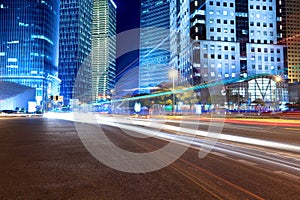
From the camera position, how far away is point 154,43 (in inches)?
6929

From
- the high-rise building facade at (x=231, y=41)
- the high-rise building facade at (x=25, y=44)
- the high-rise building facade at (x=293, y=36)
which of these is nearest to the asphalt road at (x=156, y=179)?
the high-rise building facade at (x=231, y=41)

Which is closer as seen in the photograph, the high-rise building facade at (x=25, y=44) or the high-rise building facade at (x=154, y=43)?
the high-rise building facade at (x=25, y=44)

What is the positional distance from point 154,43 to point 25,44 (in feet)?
249

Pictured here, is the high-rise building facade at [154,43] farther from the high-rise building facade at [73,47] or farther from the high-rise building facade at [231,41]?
the high-rise building facade at [231,41]

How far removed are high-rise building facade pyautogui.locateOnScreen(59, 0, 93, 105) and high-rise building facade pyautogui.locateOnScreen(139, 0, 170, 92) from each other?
36.0 metres

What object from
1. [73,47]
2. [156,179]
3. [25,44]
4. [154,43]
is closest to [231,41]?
[154,43]

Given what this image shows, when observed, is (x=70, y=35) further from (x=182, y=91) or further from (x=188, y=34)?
(x=182, y=91)

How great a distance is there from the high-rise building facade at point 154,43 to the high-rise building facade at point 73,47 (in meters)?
36.0

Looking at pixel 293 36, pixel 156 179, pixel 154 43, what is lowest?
pixel 156 179

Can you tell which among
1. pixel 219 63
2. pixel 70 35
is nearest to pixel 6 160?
pixel 219 63

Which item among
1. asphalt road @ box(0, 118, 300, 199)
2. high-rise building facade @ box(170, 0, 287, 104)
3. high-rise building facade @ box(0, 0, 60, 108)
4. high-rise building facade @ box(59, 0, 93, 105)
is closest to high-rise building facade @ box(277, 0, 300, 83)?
high-rise building facade @ box(170, 0, 287, 104)

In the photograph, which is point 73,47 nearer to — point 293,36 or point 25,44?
point 25,44

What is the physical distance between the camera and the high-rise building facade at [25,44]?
411 ft

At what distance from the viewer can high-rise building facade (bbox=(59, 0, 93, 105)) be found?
15788 cm
